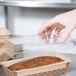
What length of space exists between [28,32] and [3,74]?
85 cm

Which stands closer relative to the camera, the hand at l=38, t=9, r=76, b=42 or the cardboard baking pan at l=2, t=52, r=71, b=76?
the cardboard baking pan at l=2, t=52, r=71, b=76

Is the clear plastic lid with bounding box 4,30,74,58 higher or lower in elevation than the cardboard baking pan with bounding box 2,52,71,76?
higher

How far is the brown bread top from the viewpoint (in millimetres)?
695

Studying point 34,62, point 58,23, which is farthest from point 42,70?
point 58,23

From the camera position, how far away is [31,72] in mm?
672

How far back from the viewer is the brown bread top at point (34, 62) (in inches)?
27.4

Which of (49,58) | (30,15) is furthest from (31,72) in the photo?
(30,15)

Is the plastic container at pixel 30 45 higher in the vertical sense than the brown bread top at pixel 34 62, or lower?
higher

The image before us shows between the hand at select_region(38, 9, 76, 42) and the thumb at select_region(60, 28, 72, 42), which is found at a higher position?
the hand at select_region(38, 9, 76, 42)

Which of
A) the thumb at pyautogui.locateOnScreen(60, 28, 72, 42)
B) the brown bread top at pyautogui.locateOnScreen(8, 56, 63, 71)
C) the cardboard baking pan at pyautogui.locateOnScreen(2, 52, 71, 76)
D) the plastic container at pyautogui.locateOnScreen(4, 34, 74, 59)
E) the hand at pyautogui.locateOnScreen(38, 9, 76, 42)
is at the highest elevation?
the hand at pyautogui.locateOnScreen(38, 9, 76, 42)

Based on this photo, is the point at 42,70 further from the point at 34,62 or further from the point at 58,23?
the point at 58,23

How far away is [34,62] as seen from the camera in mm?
734

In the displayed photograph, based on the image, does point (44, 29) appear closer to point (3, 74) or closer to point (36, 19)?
point (3, 74)

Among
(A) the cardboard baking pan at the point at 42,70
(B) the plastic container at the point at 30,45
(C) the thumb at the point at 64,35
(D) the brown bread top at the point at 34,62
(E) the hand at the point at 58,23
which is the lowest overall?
(A) the cardboard baking pan at the point at 42,70
